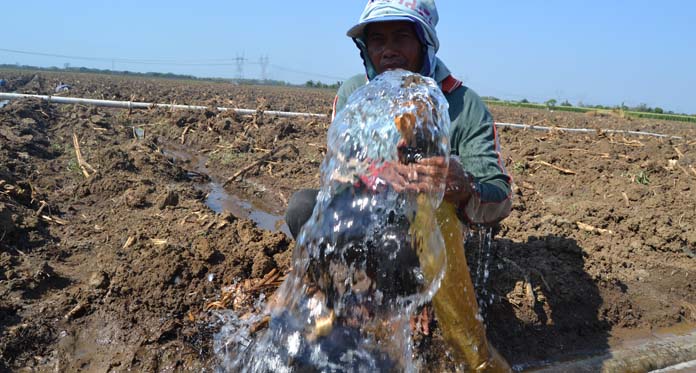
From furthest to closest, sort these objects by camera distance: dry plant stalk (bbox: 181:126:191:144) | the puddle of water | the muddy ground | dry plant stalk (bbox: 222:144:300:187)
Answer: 1. dry plant stalk (bbox: 181:126:191:144)
2. dry plant stalk (bbox: 222:144:300:187)
3. the puddle of water
4. the muddy ground

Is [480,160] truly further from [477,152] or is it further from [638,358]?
[638,358]

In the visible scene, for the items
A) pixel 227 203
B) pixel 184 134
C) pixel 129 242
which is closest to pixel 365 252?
pixel 129 242

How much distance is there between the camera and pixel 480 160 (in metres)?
2.20

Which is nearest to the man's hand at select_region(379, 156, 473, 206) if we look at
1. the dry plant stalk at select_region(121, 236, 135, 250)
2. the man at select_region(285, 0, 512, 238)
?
the man at select_region(285, 0, 512, 238)

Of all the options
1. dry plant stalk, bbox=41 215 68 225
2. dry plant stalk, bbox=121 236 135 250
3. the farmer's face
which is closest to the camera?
the farmer's face

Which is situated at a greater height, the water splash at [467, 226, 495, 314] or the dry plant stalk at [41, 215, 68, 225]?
the water splash at [467, 226, 495, 314]

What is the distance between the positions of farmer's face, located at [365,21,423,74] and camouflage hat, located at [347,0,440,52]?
54 mm

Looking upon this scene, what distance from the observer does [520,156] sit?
6852 millimetres

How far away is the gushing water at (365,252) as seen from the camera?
193 cm

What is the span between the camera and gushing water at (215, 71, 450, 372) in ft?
6.33

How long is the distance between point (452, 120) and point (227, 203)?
330 centimetres

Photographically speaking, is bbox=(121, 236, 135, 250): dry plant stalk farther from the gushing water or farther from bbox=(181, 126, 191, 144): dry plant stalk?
bbox=(181, 126, 191, 144): dry plant stalk

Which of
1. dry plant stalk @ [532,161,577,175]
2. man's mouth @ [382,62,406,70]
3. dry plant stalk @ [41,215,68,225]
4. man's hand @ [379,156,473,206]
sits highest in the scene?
man's mouth @ [382,62,406,70]

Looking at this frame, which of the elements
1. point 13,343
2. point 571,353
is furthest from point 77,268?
point 571,353
